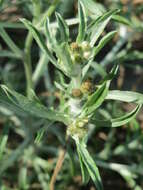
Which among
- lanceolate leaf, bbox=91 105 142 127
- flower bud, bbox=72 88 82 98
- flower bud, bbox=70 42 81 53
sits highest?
flower bud, bbox=70 42 81 53

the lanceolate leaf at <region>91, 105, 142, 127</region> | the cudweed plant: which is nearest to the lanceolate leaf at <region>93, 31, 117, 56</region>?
the cudweed plant

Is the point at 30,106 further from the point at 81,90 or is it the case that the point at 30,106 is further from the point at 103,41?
the point at 103,41

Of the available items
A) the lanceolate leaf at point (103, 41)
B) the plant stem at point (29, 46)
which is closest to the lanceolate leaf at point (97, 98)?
the lanceolate leaf at point (103, 41)

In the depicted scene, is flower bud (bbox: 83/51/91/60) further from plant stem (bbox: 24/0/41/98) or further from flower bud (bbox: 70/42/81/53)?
plant stem (bbox: 24/0/41/98)

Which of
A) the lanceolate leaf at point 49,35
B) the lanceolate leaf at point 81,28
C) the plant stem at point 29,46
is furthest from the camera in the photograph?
the plant stem at point 29,46

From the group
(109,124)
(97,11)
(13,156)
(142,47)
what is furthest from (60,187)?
(142,47)

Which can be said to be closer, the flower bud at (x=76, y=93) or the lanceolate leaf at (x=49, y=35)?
the lanceolate leaf at (x=49, y=35)

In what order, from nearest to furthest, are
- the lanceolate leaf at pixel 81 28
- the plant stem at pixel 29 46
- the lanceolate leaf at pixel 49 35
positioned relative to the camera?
the lanceolate leaf at pixel 49 35 < the lanceolate leaf at pixel 81 28 < the plant stem at pixel 29 46

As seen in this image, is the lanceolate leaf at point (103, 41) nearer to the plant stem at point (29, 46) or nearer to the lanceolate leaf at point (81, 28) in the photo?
the lanceolate leaf at point (81, 28)

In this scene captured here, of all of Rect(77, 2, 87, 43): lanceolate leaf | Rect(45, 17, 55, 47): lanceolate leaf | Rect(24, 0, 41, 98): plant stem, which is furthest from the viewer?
Rect(24, 0, 41, 98): plant stem
